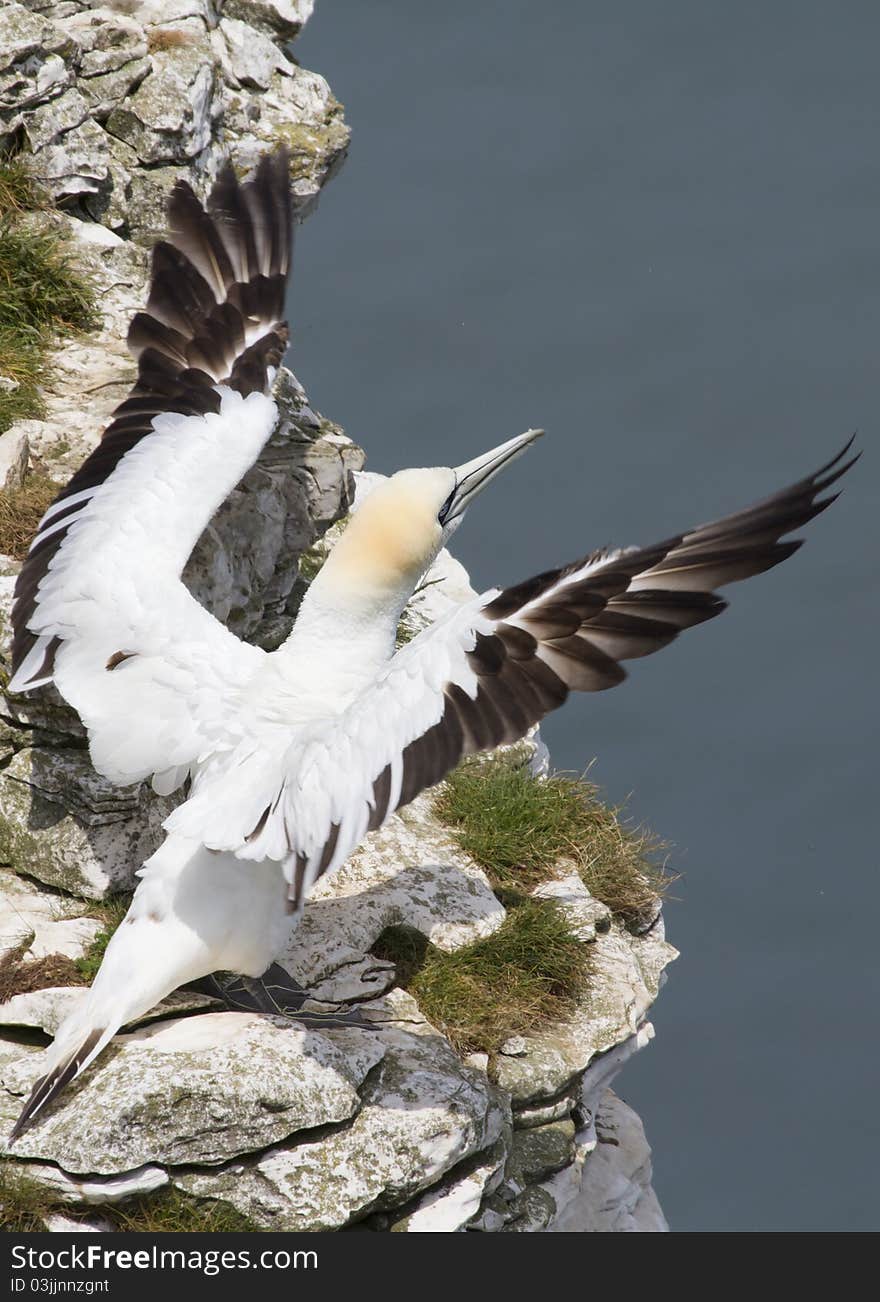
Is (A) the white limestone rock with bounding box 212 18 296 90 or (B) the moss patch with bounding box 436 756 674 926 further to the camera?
(A) the white limestone rock with bounding box 212 18 296 90

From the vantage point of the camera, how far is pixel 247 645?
5.72 metres

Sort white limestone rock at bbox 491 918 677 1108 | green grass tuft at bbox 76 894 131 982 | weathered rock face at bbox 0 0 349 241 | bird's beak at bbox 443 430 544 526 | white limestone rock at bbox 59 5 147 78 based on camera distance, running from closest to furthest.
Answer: green grass tuft at bbox 76 894 131 982 → bird's beak at bbox 443 430 544 526 → white limestone rock at bbox 491 918 677 1108 → weathered rock face at bbox 0 0 349 241 → white limestone rock at bbox 59 5 147 78

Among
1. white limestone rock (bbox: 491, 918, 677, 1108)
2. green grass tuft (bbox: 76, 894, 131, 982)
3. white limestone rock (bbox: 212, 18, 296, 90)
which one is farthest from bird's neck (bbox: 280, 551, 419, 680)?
white limestone rock (bbox: 212, 18, 296, 90)

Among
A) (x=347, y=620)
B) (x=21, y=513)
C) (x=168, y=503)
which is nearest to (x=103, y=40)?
(x=21, y=513)

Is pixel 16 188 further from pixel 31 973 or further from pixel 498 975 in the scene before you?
pixel 498 975

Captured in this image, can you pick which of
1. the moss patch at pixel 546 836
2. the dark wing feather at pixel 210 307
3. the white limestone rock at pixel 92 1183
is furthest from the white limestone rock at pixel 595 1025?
the dark wing feather at pixel 210 307

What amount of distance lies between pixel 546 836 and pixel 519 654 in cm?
268

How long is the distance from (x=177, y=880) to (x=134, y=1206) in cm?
100

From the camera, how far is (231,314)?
671 cm

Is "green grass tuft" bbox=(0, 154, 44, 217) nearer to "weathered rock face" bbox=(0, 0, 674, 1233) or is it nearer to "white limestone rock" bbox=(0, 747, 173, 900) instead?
"weathered rock face" bbox=(0, 0, 674, 1233)

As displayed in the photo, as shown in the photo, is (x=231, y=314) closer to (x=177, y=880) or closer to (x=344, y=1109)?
(x=177, y=880)

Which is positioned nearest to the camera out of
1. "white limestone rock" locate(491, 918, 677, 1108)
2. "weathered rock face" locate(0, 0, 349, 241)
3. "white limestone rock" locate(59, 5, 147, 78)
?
"white limestone rock" locate(491, 918, 677, 1108)

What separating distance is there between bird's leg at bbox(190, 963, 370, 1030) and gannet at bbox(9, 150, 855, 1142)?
20 millimetres

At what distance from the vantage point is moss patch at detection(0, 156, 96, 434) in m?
7.69
